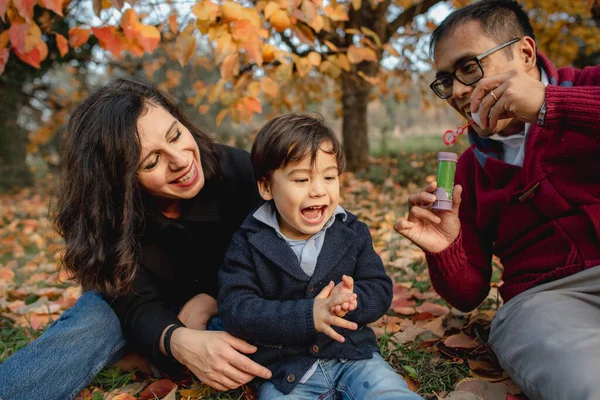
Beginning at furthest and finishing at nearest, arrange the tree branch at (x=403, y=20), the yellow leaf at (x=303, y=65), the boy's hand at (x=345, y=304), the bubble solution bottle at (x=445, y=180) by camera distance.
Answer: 1. the tree branch at (x=403, y=20)
2. the yellow leaf at (x=303, y=65)
3. the bubble solution bottle at (x=445, y=180)
4. the boy's hand at (x=345, y=304)

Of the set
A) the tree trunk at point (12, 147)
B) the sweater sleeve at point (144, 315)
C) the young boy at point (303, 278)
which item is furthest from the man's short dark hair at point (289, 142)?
the tree trunk at point (12, 147)

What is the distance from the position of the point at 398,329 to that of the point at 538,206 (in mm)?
846

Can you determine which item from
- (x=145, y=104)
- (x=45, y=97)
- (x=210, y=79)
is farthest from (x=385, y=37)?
(x=210, y=79)

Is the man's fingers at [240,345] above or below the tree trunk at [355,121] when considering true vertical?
below

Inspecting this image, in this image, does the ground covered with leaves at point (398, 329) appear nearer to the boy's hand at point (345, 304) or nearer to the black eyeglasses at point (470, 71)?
the boy's hand at point (345, 304)

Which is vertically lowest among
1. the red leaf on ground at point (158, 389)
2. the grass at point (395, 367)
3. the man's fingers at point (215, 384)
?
the red leaf on ground at point (158, 389)

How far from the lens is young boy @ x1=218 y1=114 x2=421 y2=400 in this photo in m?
1.61

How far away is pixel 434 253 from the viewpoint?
182cm

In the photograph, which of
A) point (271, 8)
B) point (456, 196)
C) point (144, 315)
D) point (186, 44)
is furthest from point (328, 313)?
point (186, 44)

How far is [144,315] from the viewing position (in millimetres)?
1897

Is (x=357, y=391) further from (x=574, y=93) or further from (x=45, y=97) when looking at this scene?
(x=45, y=97)

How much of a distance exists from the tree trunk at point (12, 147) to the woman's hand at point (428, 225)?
7.89 m

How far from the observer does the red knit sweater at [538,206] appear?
4.95ft

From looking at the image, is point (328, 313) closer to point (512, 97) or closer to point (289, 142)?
point (289, 142)
